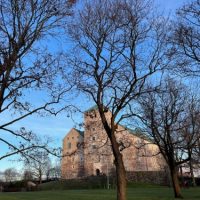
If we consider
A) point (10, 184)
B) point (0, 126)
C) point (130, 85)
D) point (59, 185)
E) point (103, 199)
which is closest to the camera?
point (0, 126)

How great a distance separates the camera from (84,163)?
332 feet

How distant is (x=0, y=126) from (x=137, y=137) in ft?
80.0

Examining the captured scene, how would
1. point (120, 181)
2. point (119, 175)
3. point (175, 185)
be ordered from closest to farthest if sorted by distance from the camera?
point (120, 181) < point (119, 175) < point (175, 185)

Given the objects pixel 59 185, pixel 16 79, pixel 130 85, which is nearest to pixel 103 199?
pixel 130 85

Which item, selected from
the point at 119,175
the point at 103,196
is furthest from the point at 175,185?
the point at 119,175

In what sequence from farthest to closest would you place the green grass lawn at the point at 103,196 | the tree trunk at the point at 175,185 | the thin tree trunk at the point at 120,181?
1. the green grass lawn at the point at 103,196
2. the tree trunk at the point at 175,185
3. the thin tree trunk at the point at 120,181

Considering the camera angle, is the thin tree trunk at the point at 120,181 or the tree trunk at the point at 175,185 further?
the tree trunk at the point at 175,185

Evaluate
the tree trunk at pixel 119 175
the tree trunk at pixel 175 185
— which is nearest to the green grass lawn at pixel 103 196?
the tree trunk at pixel 175 185

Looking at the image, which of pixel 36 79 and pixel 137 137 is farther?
pixel 137 137

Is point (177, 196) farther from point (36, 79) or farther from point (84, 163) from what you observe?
point (84, 163)

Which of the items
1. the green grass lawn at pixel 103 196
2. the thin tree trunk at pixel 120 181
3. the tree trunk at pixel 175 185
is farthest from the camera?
the green grass lawn at pixel 103 196

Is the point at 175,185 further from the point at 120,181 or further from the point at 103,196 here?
the point at 120,181

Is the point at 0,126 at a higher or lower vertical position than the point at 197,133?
lower

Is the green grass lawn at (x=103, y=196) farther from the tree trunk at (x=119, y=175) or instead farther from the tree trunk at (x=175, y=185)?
the tree trunk at (x=119, y=175)
